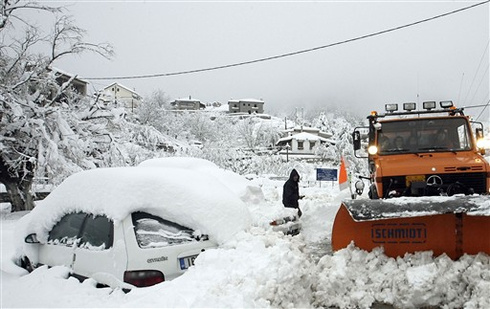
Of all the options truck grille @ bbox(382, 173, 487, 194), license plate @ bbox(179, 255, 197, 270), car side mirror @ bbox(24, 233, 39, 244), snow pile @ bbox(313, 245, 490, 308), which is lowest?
snow pile @ bbox(313, 245, 490, 308)

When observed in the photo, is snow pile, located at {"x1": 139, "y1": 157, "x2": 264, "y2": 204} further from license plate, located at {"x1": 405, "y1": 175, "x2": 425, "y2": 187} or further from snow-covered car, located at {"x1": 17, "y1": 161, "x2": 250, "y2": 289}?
snow-covered car, located at {"x1": 17, "y1": 161, "x2": 250, "y2": 289}

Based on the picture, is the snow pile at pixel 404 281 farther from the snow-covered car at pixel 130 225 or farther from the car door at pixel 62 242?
the car door at pixel 62 242

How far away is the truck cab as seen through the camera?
659 cm

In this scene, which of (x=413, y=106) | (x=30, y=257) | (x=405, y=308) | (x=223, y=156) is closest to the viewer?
(x=405, y=308)

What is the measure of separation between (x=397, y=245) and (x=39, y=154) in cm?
1425

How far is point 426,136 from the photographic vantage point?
299 inches

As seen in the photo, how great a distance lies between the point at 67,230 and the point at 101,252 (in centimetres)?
101

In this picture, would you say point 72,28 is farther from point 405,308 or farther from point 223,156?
point 223,156

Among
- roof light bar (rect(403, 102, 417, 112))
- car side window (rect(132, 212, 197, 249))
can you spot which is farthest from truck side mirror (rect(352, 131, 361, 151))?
car side window (rect(132, 212, 197, 249))

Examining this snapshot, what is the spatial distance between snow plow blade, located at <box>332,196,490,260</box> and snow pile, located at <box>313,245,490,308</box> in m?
0.25

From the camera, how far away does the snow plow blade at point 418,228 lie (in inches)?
174

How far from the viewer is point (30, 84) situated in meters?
17.0

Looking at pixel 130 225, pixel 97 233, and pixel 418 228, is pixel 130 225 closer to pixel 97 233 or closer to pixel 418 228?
pixel 97 233

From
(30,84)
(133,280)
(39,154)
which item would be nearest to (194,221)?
(133,280)
